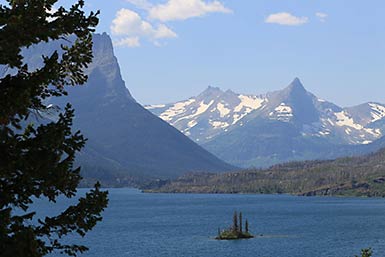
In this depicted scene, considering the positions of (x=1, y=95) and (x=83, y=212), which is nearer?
(x=1, y=95)

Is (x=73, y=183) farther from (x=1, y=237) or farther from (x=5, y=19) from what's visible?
(x=5, y=19)

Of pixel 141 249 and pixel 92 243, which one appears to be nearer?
pixel 141 249

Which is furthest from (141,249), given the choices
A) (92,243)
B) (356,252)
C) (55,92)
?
(55,92)

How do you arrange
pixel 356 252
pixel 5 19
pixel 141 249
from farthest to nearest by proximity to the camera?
pixel 141 249
pixel 356 252
pixel 5 19

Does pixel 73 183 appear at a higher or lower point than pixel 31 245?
higher

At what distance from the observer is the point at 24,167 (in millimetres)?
21297

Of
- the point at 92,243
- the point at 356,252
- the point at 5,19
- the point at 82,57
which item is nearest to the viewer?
the point at 5,19

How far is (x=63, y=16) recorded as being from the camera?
895 inches

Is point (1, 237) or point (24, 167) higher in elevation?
point (24, 167)

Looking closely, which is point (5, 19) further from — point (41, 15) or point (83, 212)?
point (83, 212)

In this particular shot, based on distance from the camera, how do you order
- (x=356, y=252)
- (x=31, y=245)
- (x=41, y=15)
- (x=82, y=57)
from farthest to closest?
(x=356, y=252), (x=82, y=57), (x=41, y=15), (x=31, y=245)

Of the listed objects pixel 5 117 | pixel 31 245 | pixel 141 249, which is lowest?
pixel 141 249

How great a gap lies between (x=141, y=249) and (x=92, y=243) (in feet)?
70.8

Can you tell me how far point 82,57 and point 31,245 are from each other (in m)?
8.14
